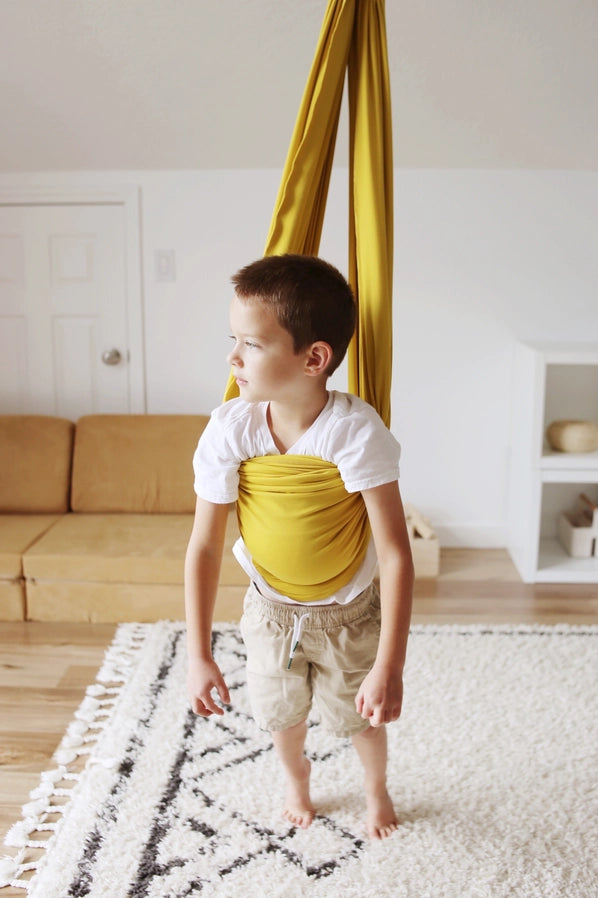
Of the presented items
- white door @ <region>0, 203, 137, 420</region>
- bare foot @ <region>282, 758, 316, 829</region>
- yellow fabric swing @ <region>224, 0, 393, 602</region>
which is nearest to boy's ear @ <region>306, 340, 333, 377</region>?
yellow fabric swing @ <region>224, 0, 393, 602</region>

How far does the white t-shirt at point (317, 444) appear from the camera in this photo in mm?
1371

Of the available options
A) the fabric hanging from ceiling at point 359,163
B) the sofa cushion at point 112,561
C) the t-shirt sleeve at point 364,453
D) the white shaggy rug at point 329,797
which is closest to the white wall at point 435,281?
the sofa cushion at point 112,561

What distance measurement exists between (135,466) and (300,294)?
6.60 feet

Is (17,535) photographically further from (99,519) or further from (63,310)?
(63,310)

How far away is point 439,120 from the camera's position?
9.99ft

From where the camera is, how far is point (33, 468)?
320 cm

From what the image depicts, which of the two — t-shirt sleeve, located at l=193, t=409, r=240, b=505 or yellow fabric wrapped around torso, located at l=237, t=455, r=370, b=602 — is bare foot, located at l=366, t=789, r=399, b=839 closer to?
yellow fabric wrapped around torso, located at l=237, t=455, r=370, b=602

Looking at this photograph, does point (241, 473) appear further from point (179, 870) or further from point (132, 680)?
point (132, 680)

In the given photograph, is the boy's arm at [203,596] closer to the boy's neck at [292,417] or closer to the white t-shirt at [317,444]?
the white t-shirt at [317,444]

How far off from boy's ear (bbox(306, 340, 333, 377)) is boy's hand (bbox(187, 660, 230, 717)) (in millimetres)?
547

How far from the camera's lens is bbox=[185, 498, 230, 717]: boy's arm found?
1485mm

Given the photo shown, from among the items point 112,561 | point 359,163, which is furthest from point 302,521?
point 112,561

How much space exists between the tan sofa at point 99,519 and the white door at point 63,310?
0.96ft

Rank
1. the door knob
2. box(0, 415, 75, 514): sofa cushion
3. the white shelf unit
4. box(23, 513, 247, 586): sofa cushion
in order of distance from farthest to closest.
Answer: the door knob
box(0, 415, 75, 514): sofa cushion
the white shelf unit
box(23, 513, 247, 586): sofa cushion
